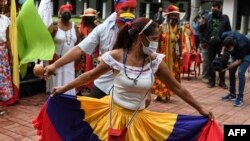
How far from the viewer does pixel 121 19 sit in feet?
13.5

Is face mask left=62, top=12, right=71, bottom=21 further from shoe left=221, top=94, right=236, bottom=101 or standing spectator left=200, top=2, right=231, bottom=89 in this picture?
standing spectator left=200, top=2, right=231, bottom=89

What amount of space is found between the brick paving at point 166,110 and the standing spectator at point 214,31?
321 mm

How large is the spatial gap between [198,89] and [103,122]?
20.2ft

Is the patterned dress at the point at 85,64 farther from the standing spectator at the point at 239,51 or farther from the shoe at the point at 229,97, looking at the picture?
the shoe at the point at 229,97

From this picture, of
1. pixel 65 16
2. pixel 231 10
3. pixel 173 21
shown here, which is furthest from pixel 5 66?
pixel 231 10

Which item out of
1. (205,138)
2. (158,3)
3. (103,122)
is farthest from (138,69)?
(158,3)

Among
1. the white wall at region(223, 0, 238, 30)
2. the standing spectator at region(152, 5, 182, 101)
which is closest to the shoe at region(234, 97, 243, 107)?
the standing spectator at region(152, 5, 182, 101)

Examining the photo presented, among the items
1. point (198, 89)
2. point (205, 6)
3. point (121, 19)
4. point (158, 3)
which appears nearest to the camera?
point (121, 19)

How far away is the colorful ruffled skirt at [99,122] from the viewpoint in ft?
10.6

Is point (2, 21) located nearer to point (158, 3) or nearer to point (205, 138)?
point (205, 138)

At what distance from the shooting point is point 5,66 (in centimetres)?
627

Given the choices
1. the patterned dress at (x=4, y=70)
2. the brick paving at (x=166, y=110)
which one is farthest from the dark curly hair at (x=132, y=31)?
the patterned dress at (x=4, y=70)

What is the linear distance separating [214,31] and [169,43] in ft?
7.58

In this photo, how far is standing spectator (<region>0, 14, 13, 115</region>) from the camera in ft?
20.3
